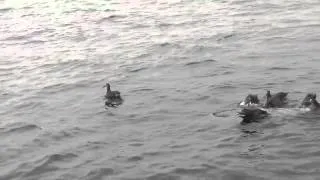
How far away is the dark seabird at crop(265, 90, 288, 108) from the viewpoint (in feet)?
57.7

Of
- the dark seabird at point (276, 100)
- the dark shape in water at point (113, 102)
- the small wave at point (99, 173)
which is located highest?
the dark seabird at point (276, 100)

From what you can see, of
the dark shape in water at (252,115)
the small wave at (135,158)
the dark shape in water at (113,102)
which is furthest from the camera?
the dark shape in water at (113,102)

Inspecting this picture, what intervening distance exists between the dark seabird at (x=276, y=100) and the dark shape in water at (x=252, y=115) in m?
0.46

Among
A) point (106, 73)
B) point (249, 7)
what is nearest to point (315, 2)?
point (249, 7)

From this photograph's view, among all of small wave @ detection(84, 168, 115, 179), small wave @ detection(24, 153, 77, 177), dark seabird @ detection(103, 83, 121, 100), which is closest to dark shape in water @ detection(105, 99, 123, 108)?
dark seabird @ detection(103, 83, 121, 100)

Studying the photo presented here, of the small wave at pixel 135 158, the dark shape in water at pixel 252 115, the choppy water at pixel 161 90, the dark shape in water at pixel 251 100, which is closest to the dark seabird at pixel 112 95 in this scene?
the choppy water at pixel 161 90

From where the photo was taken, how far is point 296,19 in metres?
31.2

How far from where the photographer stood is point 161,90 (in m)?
21.0

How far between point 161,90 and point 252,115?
192 inches

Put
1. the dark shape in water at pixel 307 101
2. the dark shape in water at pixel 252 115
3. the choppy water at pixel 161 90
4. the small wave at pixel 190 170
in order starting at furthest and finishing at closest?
the dark shape in water at pixel 307 101, the dark shape in water at pixel 252 115, the choppy water at pixel 161 90, the small wave at pixel 190 170

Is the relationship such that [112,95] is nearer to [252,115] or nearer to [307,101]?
[252,115]

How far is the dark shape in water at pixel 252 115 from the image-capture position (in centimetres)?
1684

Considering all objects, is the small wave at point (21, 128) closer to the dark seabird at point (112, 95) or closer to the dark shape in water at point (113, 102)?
the dark shape in water at point (113, 102)

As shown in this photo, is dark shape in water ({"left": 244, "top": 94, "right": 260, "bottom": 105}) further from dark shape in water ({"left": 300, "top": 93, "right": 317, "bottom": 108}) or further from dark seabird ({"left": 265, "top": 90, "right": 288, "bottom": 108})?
dark shape in water ({"left": 300, "top": 93, "right": 317, "bottom": 108})
